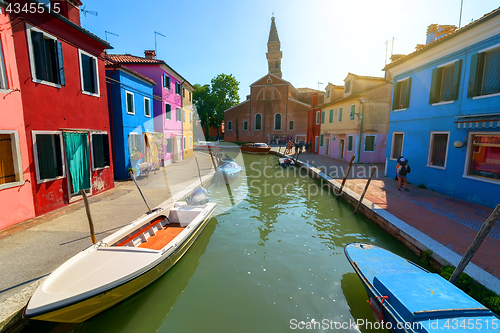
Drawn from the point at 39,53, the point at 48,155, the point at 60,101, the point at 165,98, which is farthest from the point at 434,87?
the point at 165,98

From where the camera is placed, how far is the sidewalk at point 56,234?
13.9 feet

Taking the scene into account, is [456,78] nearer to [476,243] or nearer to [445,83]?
[445,83]

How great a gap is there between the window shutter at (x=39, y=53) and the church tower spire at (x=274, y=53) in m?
48.2

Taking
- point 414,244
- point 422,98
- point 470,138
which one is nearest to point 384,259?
point 414,244

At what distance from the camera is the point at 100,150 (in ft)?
32.4

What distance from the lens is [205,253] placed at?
646cm

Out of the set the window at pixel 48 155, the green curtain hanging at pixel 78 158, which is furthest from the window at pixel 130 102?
the window at pixel 48 155

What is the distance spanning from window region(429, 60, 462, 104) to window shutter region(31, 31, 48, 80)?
15.1m

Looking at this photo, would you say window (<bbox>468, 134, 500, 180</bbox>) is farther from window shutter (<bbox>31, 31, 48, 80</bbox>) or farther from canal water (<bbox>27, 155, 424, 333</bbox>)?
window shutter (<bbox>31, 31, 48, 80</bbox>)

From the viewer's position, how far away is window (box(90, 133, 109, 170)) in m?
9.45

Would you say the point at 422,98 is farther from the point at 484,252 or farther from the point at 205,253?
the point at 205,253

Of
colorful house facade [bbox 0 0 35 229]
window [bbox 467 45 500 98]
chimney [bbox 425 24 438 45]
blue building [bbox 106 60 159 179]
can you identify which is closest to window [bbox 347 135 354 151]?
chimney [bbox 425 24 438 45]

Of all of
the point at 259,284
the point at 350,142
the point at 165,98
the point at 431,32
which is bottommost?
the point at 259,284

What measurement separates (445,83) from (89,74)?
50.1 ft
